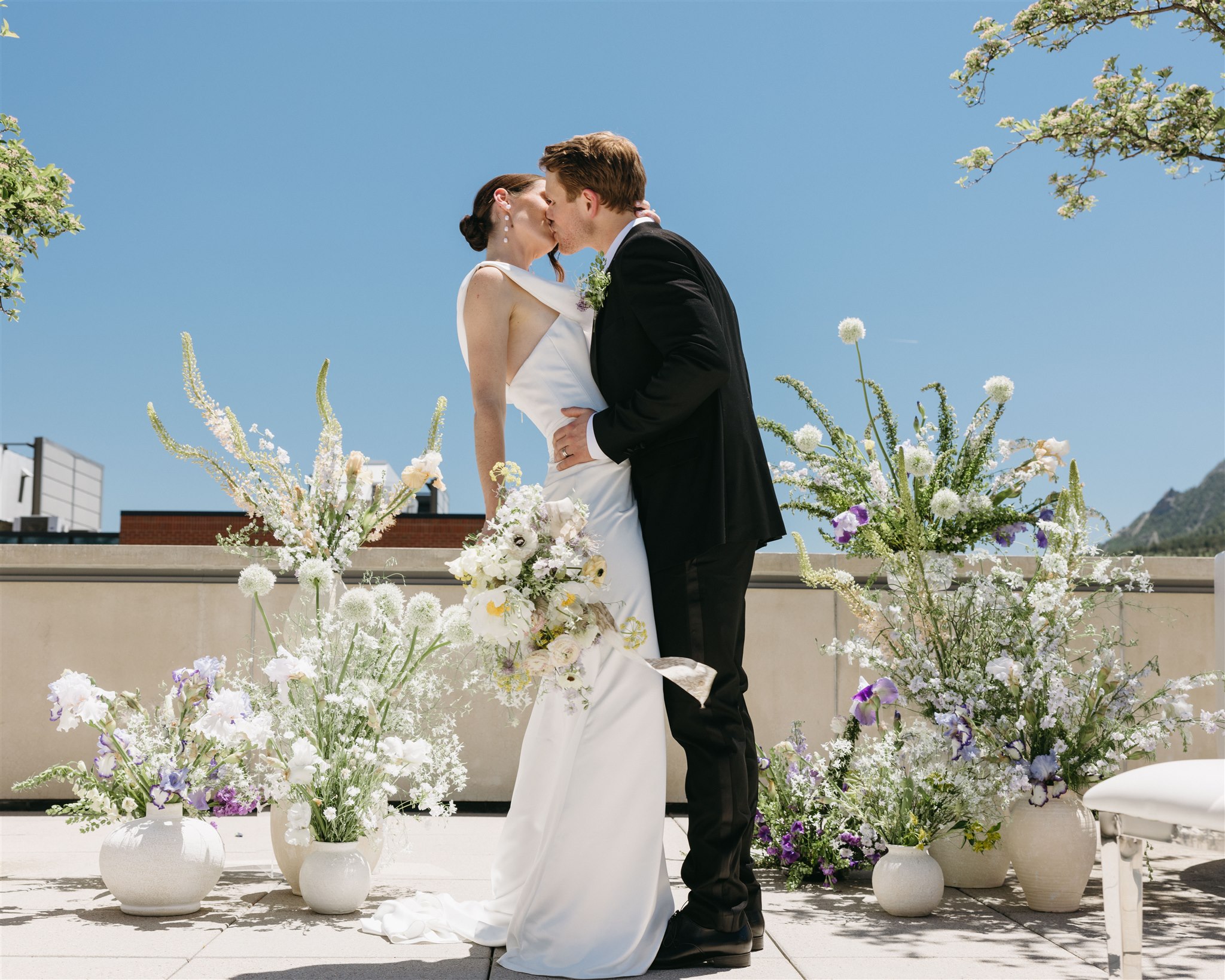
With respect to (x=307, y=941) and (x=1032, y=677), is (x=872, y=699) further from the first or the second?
(x=307, y=941)

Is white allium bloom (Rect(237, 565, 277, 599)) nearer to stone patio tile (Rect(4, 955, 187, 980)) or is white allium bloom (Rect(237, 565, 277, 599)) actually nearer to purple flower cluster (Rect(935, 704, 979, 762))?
stone patio tile (Rect(4, 955, 187, 980))

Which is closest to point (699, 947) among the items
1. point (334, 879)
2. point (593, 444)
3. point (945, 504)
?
point (334, 879)

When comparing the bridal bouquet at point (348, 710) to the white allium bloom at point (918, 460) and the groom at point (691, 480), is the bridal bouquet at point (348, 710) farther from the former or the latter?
the white allium bloom at point (918, 460)

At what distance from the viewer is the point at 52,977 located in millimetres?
2434

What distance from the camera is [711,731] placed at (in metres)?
2.63

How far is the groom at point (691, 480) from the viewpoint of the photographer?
8.52 ft

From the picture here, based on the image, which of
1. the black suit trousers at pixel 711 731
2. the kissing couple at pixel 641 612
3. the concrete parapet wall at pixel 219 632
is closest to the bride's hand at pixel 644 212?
the kissing couple at pixel 641 612

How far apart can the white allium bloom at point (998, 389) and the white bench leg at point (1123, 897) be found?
8.79ft

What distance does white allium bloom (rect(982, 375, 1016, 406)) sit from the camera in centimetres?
452

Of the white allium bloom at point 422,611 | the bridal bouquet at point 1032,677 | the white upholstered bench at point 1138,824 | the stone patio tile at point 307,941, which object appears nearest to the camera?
the white upholstered bench at point 1138,824

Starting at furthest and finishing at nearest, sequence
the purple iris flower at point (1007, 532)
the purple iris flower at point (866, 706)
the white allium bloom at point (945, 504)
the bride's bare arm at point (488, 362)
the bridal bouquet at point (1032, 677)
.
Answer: the purple iris flower at point (1007, 532), the white allium bloom at point (945, 504), the purple iris flower at point (866, 706), the bridal bouquet at point (1032, 677), the bride's bare arm at point (488, 362)

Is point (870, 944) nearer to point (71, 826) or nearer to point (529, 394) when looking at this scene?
point (529, 394)

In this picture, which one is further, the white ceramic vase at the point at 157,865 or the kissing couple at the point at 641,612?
the white ceramic vase at the point at 157,865

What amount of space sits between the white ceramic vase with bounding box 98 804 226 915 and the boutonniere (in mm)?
1991
